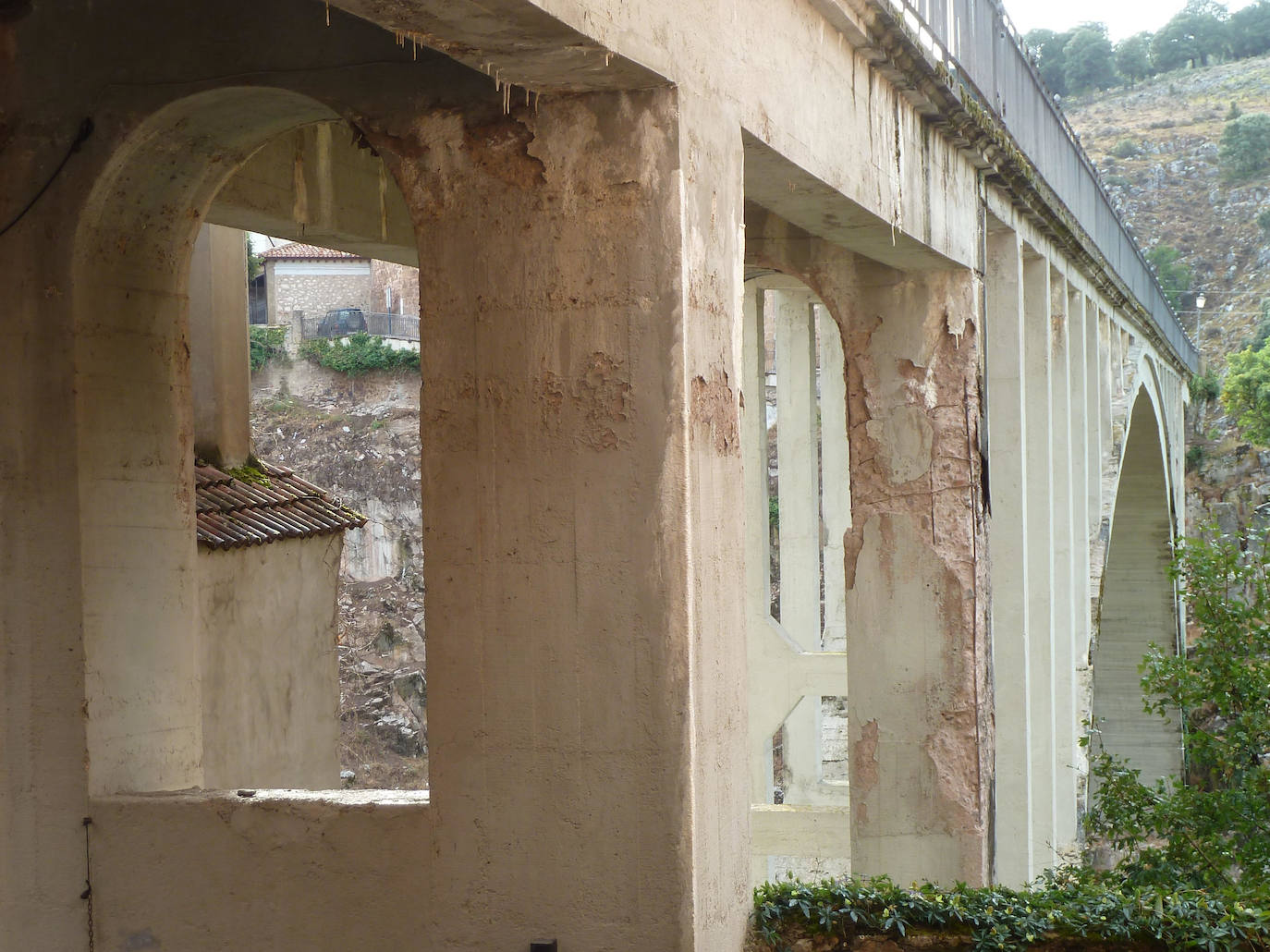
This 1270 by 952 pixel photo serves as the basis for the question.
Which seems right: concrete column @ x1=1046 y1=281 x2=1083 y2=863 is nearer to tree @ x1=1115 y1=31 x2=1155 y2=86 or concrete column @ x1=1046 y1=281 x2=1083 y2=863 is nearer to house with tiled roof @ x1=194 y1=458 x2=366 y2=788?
house with tiled roof @ x1=194 y1=458 x2=366 y2=788

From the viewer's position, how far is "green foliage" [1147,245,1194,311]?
169 ft

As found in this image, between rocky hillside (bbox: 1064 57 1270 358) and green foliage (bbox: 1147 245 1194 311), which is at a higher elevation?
rocky hillside (bbox: 1064 57 1270 358)

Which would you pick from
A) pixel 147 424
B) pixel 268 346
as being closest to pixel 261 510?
pixel 147 424

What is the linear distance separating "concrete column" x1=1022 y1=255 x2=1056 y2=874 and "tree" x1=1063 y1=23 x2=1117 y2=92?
76.0m

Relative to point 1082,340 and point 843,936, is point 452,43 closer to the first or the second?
point 843,936

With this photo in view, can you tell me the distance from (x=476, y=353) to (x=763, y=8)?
1847 mm

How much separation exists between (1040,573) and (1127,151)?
6076 centimetres

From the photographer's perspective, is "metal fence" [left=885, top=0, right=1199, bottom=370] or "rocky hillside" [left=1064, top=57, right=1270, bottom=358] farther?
Answer: "rocky hillside" [left=1064, top=57, right=1270, bottom=358]

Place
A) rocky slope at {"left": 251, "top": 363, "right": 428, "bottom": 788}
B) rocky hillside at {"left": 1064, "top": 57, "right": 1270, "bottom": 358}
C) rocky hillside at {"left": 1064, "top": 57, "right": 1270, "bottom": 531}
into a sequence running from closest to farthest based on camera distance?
rocky slope at {"left": 251, "top": 363, "right": 428, "bottom": 788}
rocky hillside at {"left": 1064, "top": 57, "right": 1270, "bottom": 531}
rocky hillside at {"left": 1064, "top": 57, "right": 1270, "bottom": 358}

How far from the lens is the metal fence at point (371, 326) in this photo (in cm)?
4050

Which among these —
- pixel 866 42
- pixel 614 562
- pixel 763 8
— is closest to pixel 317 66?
pixel 763 8

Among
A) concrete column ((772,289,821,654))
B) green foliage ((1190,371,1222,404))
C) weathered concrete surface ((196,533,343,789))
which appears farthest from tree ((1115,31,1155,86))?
weathered concrete surface ((196,533,343,789))

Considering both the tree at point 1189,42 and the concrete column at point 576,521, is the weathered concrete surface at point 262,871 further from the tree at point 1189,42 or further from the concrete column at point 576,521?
the tree at point 1189,42

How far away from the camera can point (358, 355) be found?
127 ft
